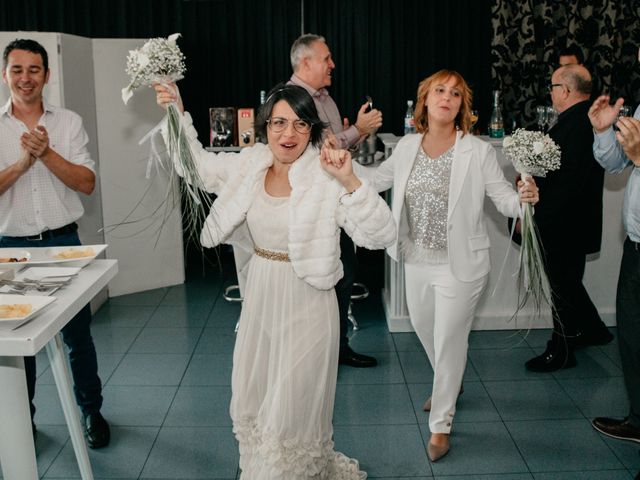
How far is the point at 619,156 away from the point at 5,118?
276cm

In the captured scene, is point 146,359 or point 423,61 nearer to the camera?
point 146,359

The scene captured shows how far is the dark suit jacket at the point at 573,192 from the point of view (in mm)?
4242

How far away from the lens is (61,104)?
536 centimetres

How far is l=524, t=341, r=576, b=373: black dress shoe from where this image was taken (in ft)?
15.0

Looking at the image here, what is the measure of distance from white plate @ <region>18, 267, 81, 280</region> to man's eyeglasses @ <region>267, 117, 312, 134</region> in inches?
35.5

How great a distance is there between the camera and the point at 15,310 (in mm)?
2492

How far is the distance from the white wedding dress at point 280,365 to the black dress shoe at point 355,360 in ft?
5.48

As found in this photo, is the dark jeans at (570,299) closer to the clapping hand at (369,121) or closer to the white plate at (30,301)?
the clapping hand at (369,121)

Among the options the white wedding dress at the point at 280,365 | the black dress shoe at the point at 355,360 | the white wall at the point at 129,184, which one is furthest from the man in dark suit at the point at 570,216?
the white wall at the point at 129,184

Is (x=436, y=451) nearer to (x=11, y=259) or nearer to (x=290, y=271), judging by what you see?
(x=290, y=271)

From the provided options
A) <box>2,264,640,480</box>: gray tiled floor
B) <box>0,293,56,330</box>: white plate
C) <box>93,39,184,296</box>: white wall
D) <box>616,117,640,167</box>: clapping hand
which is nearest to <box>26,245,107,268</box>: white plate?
<box>0,293,56,330</box>: white plate

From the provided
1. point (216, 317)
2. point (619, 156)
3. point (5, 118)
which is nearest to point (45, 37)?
point (5, 118)

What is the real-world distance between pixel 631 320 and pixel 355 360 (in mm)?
1663

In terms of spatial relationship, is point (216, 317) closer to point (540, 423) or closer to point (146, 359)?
point (146, 359)
